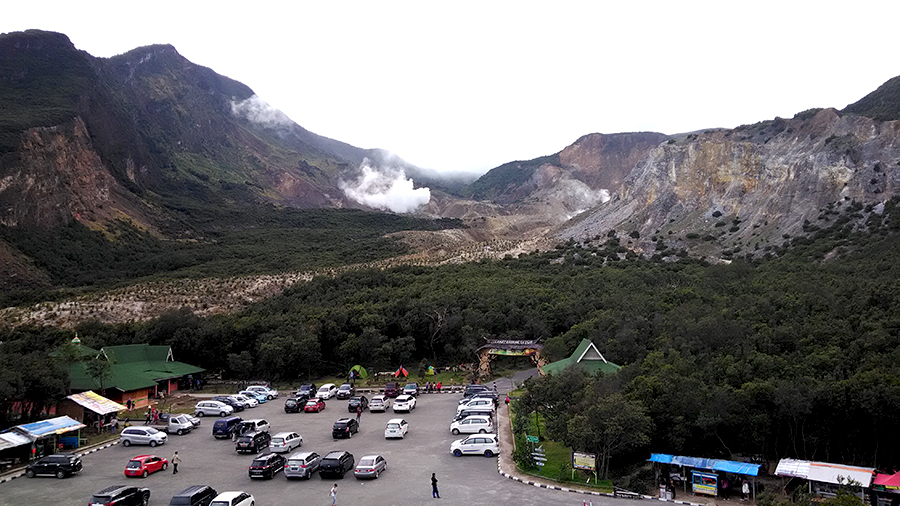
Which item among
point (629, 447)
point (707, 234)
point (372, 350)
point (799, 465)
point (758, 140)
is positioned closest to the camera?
point (799, 465)

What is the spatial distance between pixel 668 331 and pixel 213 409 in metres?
26.2

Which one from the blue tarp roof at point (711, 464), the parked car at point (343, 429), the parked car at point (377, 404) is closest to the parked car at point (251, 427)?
the parked car at point (343, 429)

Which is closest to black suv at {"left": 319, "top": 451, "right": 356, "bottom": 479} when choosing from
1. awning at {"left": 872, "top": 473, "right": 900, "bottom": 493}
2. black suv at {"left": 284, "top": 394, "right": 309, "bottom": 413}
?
black suv at {"left": 284, "top": 394, "right": 309, "bottom": 413}

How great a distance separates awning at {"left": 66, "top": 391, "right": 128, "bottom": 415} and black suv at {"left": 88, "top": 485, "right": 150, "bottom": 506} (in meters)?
13.0

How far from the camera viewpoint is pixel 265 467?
20.6 meters

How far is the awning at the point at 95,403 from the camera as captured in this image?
29297mm

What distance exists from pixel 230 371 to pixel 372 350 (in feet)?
38.2

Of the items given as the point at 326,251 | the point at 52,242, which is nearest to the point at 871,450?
the point at 326,251

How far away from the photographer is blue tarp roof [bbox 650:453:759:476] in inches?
733

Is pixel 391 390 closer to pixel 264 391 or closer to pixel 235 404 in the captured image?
pixel 264 391

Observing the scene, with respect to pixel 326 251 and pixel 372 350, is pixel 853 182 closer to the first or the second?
pixel 372 350

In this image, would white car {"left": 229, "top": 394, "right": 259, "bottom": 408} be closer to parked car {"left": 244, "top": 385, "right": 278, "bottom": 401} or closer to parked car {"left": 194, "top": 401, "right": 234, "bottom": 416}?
parked car {"left": 194, "top": 401, "right": 234, "bottom": 416}

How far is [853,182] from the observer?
208 feet

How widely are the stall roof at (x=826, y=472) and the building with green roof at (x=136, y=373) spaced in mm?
33737
